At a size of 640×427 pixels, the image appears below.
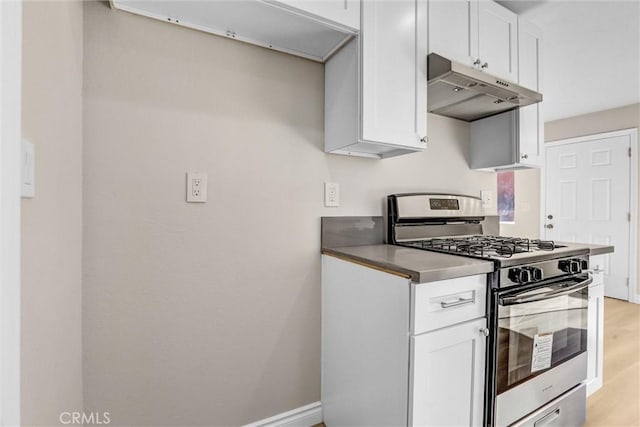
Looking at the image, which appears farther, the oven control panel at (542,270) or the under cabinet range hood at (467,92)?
the under cabinet range hood at (467,92)

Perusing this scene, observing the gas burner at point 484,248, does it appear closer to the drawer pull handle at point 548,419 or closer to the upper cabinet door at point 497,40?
the drawer pull handle at point 548,419

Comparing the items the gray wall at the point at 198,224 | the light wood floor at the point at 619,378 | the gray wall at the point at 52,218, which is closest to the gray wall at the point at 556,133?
the light wood floor at the point at 619,378

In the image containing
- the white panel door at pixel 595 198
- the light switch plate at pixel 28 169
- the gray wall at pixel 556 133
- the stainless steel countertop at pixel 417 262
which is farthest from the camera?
the white panel door at pixel 595 198

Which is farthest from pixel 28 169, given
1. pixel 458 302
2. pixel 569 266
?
pixel 569 266

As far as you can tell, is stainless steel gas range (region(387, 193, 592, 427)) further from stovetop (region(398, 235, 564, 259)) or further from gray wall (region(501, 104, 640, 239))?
gray wall (region(501, 104, 640, 239))

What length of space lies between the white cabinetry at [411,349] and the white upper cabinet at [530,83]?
1227 millimetres

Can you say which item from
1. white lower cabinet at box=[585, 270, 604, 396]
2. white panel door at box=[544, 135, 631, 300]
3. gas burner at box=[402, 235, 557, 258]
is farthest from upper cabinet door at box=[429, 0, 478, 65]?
white panel door at box=[544, 135, 631, 300]

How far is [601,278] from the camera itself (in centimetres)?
180

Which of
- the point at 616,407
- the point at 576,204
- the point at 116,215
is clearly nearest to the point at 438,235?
the point at 616,407

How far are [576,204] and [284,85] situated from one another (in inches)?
177

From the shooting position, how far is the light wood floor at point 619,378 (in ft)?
5.67

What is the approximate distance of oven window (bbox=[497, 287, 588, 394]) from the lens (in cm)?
132

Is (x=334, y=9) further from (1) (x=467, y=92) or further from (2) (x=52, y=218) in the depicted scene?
(2) (x=52, y=218)

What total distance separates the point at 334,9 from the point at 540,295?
146 cm
